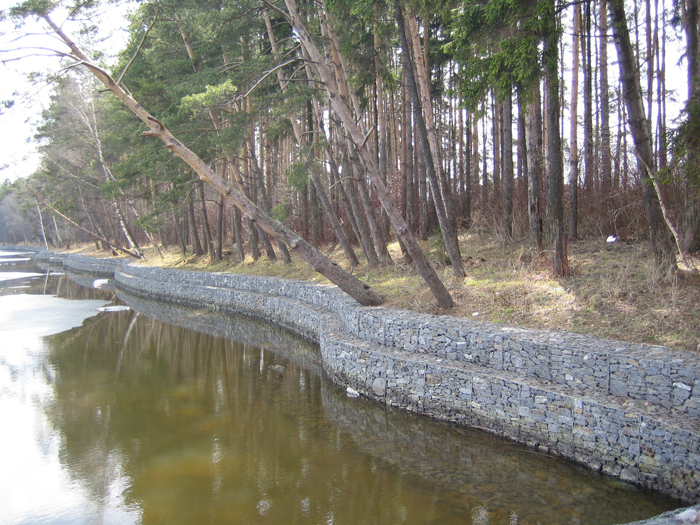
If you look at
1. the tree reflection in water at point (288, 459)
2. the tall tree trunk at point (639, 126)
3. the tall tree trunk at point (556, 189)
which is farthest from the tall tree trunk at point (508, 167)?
the tree reflection in water at point (288, 459)

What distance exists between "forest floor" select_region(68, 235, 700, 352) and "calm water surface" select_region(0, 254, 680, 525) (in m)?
2.05

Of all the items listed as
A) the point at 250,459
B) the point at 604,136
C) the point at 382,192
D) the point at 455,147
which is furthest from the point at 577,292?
the point at 455,147

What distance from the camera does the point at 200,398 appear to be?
27.5ft

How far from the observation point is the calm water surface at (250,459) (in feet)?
16.0

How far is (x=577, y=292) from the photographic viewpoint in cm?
752

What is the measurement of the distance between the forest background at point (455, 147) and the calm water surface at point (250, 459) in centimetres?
224

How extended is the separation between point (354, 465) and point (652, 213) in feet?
18.7

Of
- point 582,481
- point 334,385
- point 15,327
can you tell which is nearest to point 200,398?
point 334,385

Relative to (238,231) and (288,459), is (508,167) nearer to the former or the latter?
(288,459)

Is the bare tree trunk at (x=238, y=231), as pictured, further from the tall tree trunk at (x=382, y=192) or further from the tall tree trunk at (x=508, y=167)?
the tall tree trunk at (x=508, y=167)

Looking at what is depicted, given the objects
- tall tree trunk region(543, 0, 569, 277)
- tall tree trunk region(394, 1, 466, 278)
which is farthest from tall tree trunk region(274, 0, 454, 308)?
tall tree trunk region(543, 0, 569, 277)

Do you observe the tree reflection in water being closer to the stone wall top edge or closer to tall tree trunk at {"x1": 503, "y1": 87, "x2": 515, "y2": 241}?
the stone wall top edge

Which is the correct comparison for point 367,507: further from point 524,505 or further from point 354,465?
point 524,505

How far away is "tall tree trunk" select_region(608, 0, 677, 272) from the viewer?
6.91 meters
